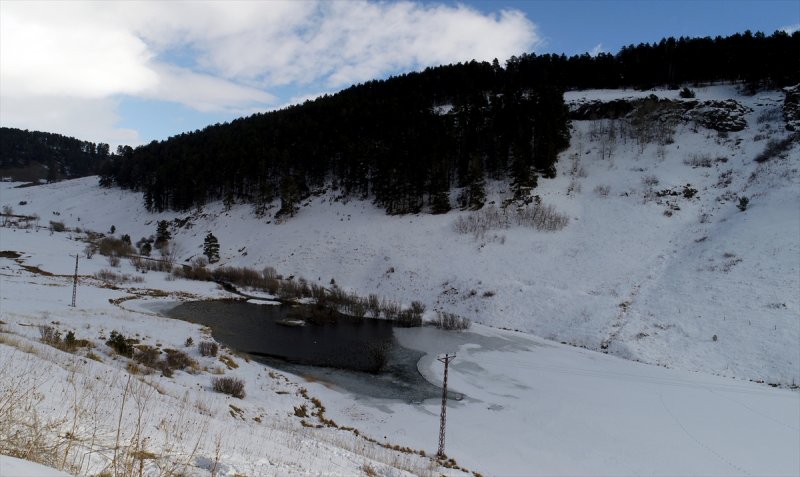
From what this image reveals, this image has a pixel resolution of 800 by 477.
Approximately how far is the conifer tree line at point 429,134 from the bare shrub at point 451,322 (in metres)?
21.6

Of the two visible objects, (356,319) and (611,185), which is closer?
(356,319)

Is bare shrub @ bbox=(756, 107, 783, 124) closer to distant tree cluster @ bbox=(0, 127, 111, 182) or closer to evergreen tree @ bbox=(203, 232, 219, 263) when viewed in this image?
evergreen tree @ bbox=(203, 232, 219, 263)

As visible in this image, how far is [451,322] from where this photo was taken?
34.0m

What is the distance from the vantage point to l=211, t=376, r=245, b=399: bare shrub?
17.1 meters

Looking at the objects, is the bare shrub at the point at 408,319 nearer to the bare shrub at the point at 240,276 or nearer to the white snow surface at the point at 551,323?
the white snow surface at the point at 551,323

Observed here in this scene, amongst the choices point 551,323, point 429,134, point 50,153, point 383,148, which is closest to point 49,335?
point 551,323

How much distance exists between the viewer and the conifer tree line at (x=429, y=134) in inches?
2346

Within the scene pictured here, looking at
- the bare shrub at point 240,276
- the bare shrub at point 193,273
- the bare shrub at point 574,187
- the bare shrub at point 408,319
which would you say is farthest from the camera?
the bare shrub at point 574,187

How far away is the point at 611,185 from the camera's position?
50.8 m

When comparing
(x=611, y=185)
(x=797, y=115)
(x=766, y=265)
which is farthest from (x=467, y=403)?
(x=797, y=115)

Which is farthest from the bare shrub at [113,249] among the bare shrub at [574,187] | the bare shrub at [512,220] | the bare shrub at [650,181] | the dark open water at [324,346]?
the bare shrub at [650,181]

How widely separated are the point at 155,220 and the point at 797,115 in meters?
102

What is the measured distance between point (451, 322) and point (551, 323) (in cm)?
774

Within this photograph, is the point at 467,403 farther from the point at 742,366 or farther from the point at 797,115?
the point at 797,115
